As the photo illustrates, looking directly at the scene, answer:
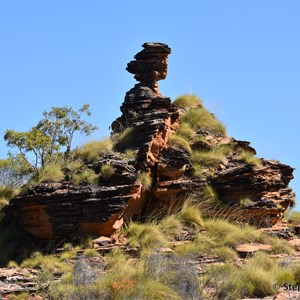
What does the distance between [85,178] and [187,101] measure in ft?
22.2

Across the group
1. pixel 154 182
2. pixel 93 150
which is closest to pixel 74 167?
pixel 93 150

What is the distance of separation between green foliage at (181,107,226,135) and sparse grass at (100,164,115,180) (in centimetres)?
474

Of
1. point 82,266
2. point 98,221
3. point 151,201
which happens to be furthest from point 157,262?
point 151,201

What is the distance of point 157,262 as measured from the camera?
795 inches

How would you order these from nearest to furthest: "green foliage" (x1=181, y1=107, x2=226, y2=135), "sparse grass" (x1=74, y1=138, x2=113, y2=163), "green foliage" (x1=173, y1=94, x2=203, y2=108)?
"sparse grass" (x1=74, y1=138, x2=113, y2=163) → "green foliage" (x1=181, y1=107, x2=226, y2=135) → "green foliage" (x1=173, y1=94, x2=203, y2=108)

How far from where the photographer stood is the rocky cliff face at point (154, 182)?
78.4ft

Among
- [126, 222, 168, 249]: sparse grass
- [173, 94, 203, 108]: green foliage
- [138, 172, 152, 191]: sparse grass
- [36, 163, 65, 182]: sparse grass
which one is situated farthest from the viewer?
[173, 94, 203, 108]: green foliage

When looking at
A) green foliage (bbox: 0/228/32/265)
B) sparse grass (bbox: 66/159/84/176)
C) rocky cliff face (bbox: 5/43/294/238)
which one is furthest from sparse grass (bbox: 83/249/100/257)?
sparse grass (bbox: 66/159/84/176)

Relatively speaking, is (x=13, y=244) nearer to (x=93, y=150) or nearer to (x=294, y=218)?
(x=93, y=150)

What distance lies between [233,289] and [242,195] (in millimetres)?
6742

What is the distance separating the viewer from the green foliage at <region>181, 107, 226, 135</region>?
2814cm

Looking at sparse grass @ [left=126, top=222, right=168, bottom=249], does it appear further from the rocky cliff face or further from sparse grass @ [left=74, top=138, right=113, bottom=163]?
sparse grass @ [left=74, top=138, right=113, bottom=163]

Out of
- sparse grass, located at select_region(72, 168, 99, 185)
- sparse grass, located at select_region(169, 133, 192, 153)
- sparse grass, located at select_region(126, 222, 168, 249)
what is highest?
sparse grass, located at select_region(169, 133, 192, 153)

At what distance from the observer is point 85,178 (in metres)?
24.5
